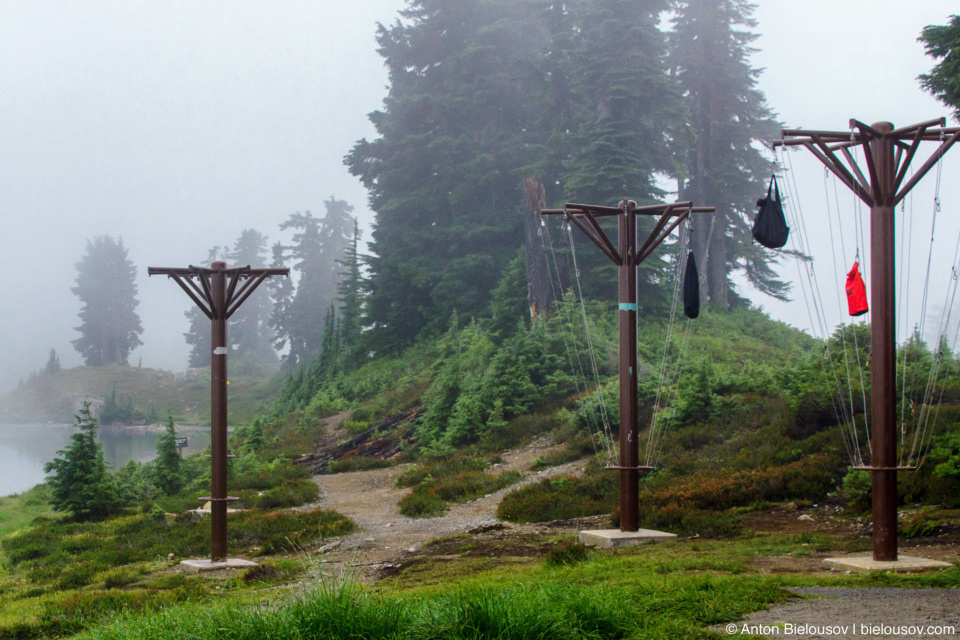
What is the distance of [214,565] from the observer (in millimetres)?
12055

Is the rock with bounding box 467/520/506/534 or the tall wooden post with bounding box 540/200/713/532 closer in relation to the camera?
the tall wooden post with bounding box 540/200/713/532

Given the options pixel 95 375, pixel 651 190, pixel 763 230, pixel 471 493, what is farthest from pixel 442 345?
pixel 95 375

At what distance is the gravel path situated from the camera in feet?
16.9

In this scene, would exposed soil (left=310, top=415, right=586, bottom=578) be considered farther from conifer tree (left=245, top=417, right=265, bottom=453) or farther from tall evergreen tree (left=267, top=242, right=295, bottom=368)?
tall evergreen tree (left=267, top=242, right=295, bottom=368)

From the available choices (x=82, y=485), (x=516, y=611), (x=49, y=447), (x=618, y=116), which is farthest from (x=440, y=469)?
(x=49, y=447)

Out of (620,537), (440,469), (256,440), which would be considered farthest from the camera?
(256,440)

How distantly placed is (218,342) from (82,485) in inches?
406

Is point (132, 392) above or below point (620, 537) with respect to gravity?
below

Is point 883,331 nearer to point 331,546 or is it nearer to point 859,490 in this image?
point 859,490

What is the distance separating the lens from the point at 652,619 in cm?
560

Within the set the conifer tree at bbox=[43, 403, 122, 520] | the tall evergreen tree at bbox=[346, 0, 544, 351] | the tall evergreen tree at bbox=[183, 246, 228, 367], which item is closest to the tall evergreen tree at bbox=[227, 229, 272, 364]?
the tall evergreen tree at bbox=[183, 246, 228, 367]

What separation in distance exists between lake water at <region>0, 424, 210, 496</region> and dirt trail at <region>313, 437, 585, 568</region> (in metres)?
13.2

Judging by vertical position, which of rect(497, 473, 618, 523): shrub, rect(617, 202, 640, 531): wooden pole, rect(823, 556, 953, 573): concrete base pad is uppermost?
rect(617, 202, 640, 531): wooden pole

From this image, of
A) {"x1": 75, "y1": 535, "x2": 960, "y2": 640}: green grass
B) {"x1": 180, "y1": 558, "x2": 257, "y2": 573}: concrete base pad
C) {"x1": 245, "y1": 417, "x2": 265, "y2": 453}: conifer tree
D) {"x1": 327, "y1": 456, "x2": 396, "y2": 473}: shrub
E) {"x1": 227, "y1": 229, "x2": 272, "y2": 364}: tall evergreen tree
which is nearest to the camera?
{"x1": 75, "y1": 535, "x2": 960, "y2": 640}: green grass
